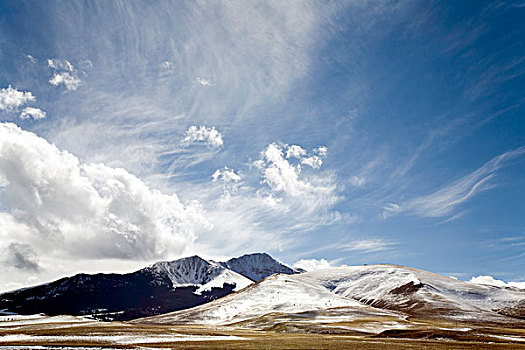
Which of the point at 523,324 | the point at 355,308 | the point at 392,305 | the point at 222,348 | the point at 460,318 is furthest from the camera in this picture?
the point at 392,305

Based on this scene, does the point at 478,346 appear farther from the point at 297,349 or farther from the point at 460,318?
the point at 460,318

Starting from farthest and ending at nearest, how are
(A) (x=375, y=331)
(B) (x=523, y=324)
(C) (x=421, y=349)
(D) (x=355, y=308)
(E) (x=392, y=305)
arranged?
(E) (x=392, y=305), (D) (x=355, y=308), (B) (x=523, y=324), (A) (x=375, y=331), (C) (x=421, y=349)

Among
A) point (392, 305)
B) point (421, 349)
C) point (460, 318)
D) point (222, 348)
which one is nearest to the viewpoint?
point (421, 349)

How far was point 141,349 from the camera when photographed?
190 ft

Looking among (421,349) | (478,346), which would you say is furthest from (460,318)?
(421,349)

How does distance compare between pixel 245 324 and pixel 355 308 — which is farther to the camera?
pixel 355 308

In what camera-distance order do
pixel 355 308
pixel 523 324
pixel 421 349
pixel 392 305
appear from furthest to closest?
pixel 392 305, pixel 355 308, pixel 523 324, pixel 421 349

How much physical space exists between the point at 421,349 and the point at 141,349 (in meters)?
45.4

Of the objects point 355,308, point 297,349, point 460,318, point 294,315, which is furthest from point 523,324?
point 297,349

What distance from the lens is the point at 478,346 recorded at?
6044 cm

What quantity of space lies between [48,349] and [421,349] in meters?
61.1

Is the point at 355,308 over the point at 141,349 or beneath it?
over

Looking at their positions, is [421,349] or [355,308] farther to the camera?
[355,308]

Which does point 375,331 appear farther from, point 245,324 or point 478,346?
point 245,324
